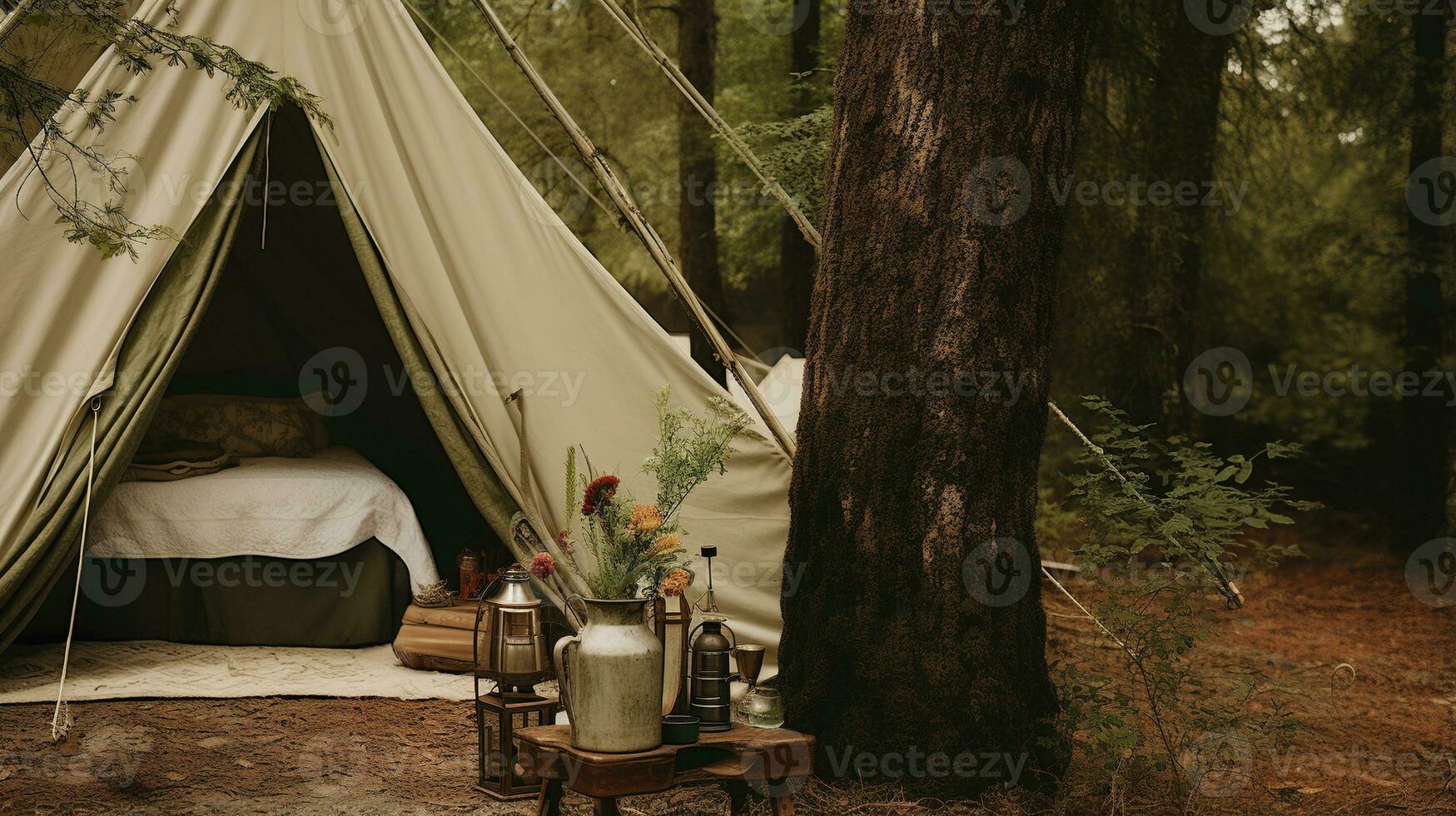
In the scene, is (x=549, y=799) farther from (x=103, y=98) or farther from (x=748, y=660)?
(x=103, y=98)

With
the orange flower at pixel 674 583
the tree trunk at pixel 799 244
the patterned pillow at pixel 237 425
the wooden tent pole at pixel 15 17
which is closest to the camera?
the orange flower at pixel 674 583

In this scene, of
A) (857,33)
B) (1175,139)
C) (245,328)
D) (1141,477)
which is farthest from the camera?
(1175,139)

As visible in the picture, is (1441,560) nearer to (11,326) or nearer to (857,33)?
(857,33)

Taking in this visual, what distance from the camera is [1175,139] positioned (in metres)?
7.14

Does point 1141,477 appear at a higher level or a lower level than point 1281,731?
higher

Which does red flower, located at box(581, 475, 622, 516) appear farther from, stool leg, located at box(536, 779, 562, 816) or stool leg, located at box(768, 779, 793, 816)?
stool leg, located at box(768, 779, 793, 816)

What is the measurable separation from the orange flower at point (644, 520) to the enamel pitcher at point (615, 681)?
0.14 meters

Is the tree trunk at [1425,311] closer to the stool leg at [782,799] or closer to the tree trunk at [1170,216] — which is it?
the tree trunk at [1170,216]

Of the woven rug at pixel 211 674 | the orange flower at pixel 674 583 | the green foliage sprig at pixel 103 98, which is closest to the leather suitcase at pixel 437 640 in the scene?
the woven rug at pixel 211 674

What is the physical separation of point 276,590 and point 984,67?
10.4 ft

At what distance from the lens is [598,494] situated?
2543 mm

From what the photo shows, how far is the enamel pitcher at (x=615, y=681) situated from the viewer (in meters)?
2.40

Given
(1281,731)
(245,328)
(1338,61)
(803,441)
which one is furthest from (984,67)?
(1338,61)

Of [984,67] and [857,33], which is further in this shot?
[857,33]
